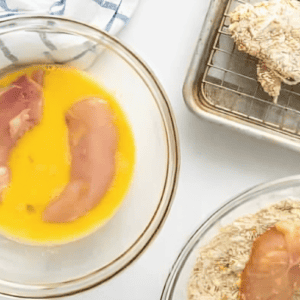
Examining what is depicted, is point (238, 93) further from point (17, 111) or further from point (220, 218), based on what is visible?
point (17, 111)

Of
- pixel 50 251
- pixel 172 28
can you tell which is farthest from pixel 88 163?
pixel 172 28

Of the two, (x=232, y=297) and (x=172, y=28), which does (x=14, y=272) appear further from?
(x=172, y=28)

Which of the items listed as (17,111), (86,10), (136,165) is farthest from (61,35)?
(136,165)

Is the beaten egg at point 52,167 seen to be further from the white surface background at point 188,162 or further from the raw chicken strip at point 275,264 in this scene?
the raw chicken strip at point 275,264

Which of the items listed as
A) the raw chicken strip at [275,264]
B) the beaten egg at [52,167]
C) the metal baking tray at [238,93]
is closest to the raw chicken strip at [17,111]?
the beaten egg at [52,167]

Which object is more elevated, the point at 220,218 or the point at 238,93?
the point at 238,93

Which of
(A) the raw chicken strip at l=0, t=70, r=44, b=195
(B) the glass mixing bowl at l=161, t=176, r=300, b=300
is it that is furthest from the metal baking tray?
(A) the raw chicken strip at l=0, t=70, r=44, b=195
